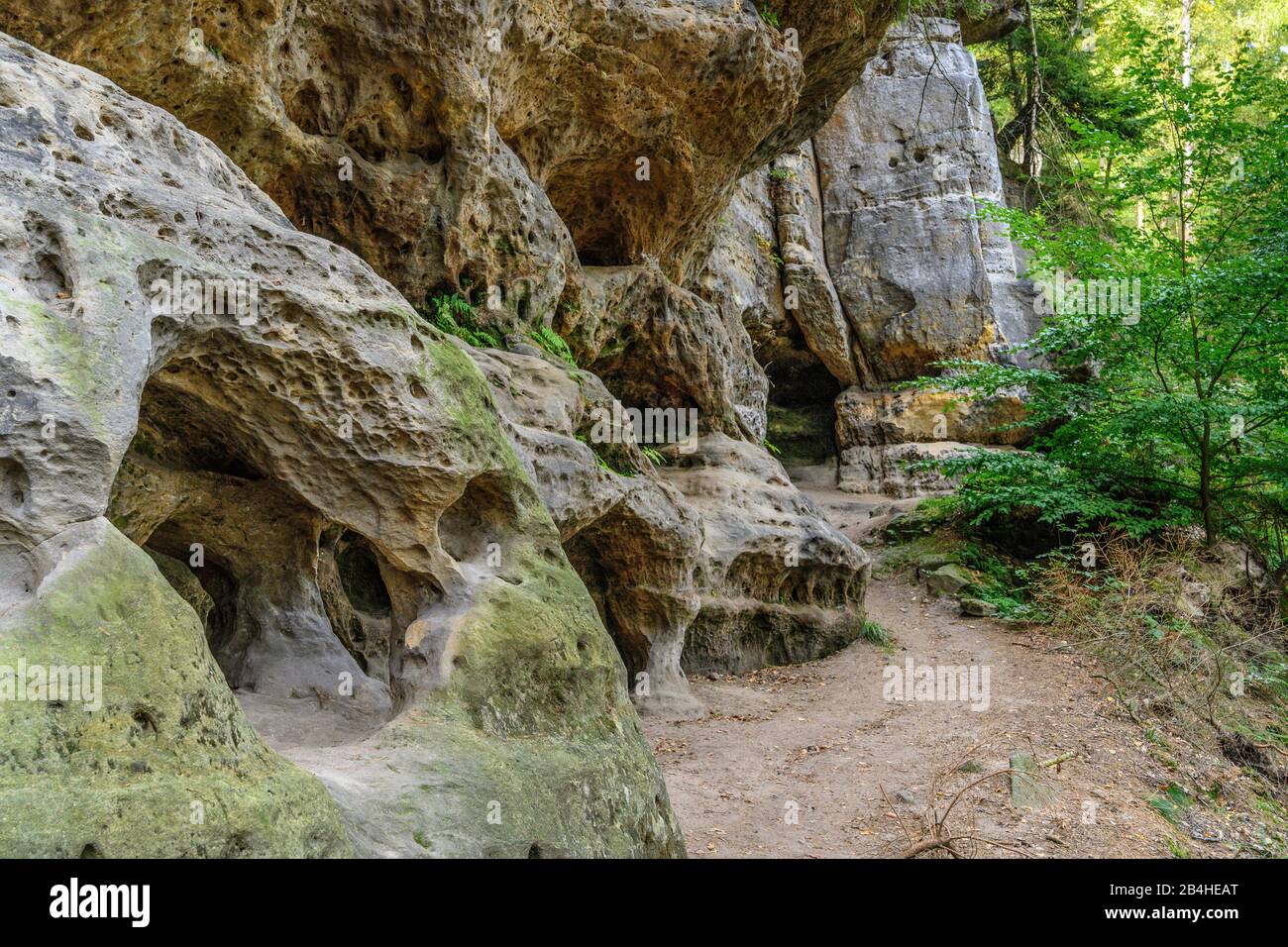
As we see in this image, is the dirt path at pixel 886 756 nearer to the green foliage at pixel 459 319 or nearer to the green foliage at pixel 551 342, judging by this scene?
the green foliage at pixel 551 342

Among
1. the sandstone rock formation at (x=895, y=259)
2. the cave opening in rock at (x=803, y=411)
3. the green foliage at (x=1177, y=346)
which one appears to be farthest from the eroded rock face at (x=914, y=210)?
the green foliage at (x=1177, y=346)

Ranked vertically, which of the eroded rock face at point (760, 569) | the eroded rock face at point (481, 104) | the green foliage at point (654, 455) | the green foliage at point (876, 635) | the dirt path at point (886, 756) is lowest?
the dirt path at point (886, 756)

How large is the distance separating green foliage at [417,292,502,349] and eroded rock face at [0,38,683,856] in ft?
8.90

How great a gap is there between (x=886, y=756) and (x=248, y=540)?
5.55 m

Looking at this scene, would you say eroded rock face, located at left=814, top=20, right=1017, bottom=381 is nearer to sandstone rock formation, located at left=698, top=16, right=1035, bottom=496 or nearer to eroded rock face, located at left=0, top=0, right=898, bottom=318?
sandstone rock formation, located at left=698, top=16, right=1035, bottom=496

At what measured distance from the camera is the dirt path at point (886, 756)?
665cm

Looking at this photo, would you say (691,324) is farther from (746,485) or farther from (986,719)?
(986,719)

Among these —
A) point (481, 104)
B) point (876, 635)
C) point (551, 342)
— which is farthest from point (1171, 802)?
point (481, 104)

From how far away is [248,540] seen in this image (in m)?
6.01

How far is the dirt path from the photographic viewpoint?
6652 millimetres

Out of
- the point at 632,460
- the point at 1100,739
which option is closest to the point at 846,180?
the point at 632,460

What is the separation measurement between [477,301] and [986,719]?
6408 millimetres

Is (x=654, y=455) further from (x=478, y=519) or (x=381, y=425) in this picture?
(x=381, y=425)

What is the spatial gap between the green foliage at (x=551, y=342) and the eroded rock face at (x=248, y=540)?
11.9 feet
